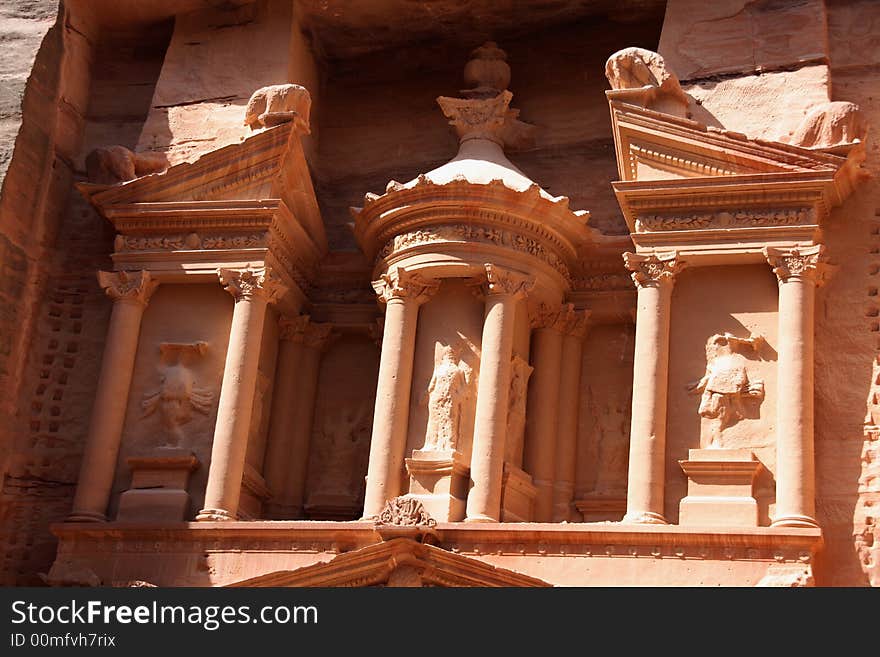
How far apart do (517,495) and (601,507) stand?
1.06m

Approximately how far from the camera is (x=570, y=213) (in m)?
20.0

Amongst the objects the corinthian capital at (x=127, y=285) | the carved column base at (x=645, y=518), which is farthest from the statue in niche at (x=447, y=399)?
the corinthian capital at (x=127, y=285)

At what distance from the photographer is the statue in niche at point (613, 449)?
65.0ft

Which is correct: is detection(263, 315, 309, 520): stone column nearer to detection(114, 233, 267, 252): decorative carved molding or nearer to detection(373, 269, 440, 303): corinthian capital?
detection(114, 233, 267, 252): decorative carved molding

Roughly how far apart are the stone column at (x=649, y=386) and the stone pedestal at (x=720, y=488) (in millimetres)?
302

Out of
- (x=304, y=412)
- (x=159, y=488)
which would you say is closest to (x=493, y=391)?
(x=304, y=412)

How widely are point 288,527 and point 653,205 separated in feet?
17.1

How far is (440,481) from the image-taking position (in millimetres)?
18844

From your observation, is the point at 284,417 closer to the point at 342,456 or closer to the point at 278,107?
the point at 342,456

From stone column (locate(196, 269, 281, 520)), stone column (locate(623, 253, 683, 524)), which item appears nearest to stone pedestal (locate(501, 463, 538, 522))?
stone column (locate(623, 253, 683, 524))

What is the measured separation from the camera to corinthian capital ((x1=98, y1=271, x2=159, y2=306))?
2019 cm

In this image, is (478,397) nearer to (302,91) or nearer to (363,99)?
(302,91)

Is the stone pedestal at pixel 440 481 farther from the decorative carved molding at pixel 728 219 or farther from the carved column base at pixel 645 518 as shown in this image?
the decorative carved molding at pixel 728 219

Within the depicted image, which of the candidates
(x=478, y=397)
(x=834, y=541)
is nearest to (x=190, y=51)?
(x=478, y=397)
